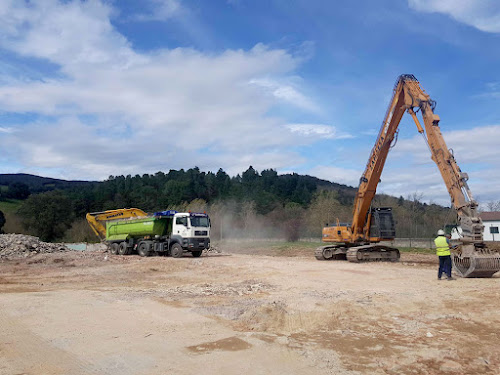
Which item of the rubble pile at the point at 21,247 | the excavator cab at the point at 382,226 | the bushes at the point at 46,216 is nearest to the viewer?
the excavator cab at the point at 382,226

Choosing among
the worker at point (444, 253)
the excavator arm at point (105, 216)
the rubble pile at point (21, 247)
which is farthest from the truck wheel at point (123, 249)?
the worker at point (444, 253)

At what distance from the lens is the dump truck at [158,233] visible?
80.6ft

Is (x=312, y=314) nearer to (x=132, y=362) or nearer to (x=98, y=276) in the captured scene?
(x=132, y=362)

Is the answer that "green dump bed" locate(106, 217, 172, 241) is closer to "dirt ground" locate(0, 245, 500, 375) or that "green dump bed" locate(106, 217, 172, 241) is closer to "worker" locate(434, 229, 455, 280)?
"dirt ground" locate(0, 245, 500, 375)

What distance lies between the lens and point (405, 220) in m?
38.8

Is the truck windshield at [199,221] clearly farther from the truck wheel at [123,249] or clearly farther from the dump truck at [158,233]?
the truck wheel at [123,249]

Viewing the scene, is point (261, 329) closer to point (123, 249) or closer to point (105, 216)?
point (123, 249)

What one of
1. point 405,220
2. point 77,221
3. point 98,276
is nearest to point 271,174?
point 77,221

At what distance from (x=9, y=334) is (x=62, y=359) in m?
1.85

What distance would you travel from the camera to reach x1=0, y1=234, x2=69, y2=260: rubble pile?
27.5m

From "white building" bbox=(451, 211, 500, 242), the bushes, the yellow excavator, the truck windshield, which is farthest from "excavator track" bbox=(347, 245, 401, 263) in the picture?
the bushes

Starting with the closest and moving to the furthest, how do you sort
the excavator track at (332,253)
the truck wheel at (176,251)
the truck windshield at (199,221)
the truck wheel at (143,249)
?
the excavator track at (332,253) < the truck windshield at (199,221) < the truck wheel at (176,251) < the truck wheel at (143,249)

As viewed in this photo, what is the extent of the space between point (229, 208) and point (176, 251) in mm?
37888

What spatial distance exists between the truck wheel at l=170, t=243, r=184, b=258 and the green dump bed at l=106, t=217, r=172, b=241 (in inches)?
64.0
